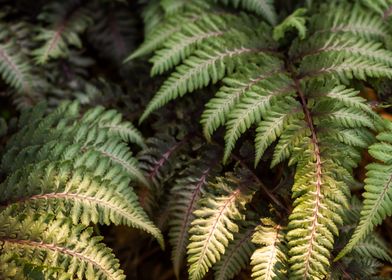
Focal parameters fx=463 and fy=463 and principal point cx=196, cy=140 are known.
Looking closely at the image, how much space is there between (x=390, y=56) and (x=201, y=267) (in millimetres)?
1286

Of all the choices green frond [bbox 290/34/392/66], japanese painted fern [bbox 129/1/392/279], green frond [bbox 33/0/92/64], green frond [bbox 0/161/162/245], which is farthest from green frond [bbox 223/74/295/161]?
green frond [bbox 33/0/92/64]

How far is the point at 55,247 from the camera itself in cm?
176

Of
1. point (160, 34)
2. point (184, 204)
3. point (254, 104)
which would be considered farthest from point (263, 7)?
point (184, 204)

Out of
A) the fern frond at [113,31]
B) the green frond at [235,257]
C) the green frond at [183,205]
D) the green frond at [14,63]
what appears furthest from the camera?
the fern frond at [113,31]

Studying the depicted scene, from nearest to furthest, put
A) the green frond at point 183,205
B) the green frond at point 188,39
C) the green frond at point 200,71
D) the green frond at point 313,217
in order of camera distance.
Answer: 1. the green frond at point 313,217
2. the green frond at point 183,205
3. the green frond at point 200,71
4. the green frond at point 188,39

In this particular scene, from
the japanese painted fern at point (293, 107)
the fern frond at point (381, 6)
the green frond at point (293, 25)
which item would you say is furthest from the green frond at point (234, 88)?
the fern frond at point (381, 6)

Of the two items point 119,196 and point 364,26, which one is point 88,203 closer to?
A: point 119,196

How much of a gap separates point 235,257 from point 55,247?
29.7 inches

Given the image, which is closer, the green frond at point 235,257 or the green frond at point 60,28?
the green frond at point 235,257

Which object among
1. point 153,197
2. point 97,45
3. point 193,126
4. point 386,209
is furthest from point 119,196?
point 97,45

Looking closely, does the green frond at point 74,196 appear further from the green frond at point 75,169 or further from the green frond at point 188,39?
the green frond at point 188,39

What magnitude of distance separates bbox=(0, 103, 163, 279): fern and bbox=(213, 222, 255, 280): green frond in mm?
332

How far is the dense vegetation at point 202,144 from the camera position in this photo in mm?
1785

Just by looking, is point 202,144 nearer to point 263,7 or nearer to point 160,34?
point 160,34
